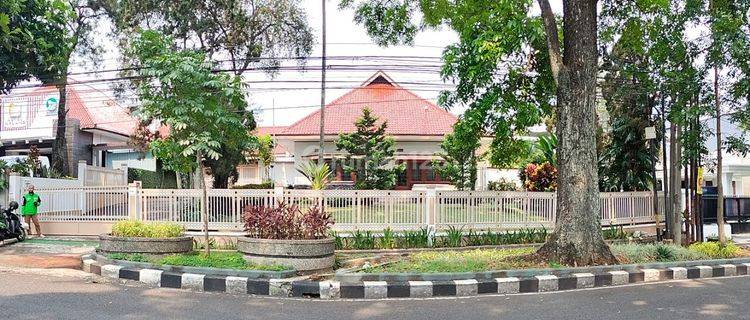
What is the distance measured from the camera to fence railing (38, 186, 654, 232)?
12820mm

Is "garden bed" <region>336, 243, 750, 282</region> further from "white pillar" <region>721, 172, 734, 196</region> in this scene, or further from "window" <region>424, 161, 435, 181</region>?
"white pillar" <region>721, 172, 734, 196</region>

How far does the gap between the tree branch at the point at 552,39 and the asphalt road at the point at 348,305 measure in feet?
12.3

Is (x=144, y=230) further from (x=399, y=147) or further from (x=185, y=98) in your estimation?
(x=399, y=147)

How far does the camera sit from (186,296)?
7660 millimetres

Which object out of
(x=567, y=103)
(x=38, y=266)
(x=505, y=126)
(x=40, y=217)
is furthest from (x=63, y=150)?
(x=567, y=103)

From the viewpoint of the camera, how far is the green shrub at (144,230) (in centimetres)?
990

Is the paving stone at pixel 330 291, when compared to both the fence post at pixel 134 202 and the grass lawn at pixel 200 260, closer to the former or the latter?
the grass lawn at pixel 200 260

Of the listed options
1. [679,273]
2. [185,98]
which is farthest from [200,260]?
[679,273]

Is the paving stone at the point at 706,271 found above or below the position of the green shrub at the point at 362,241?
below

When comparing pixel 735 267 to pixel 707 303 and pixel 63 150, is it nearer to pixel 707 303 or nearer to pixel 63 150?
pixel 707 303

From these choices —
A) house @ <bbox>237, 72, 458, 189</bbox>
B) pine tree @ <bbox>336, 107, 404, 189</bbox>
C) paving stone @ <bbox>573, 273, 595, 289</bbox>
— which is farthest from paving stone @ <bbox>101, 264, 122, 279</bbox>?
house @ <bbox>237, 72, 458, 189</bbox>

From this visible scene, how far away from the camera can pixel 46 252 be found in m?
12.1

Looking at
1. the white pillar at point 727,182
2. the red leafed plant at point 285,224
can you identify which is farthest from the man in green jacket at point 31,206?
the white pillar at point 727,182

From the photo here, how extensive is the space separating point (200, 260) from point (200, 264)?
0.96 ft
